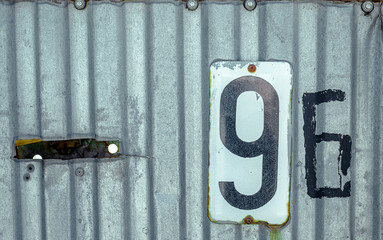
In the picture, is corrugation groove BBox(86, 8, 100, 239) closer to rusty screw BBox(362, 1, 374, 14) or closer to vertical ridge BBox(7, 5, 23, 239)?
vertical ridge BBox(7, 5, 23, 239)

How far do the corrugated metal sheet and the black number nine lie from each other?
0.30 feet

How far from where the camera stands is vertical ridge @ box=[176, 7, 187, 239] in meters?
1.71

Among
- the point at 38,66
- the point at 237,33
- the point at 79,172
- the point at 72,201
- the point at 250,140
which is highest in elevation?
the point at 237,33

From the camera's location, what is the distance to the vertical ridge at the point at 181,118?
5.62 ft

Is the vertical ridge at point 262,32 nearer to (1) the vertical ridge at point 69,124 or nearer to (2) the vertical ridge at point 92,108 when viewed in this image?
(2) the vertical ridge at point 92,108

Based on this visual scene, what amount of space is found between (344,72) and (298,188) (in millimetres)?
571

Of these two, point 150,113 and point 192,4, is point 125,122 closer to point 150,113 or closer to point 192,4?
point 150,113

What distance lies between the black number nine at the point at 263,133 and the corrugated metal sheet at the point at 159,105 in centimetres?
9

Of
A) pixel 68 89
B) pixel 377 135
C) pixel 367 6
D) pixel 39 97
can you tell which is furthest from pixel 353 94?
pixel 39 97

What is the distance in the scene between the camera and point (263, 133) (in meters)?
1.72

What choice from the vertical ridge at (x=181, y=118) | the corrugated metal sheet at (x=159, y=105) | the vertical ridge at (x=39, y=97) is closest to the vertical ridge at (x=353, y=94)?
the corrugated metal sheet at (x=159, y=105)

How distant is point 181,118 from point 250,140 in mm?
334

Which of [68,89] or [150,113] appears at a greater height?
[68,89]

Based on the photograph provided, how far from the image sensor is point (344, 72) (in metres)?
1.70
